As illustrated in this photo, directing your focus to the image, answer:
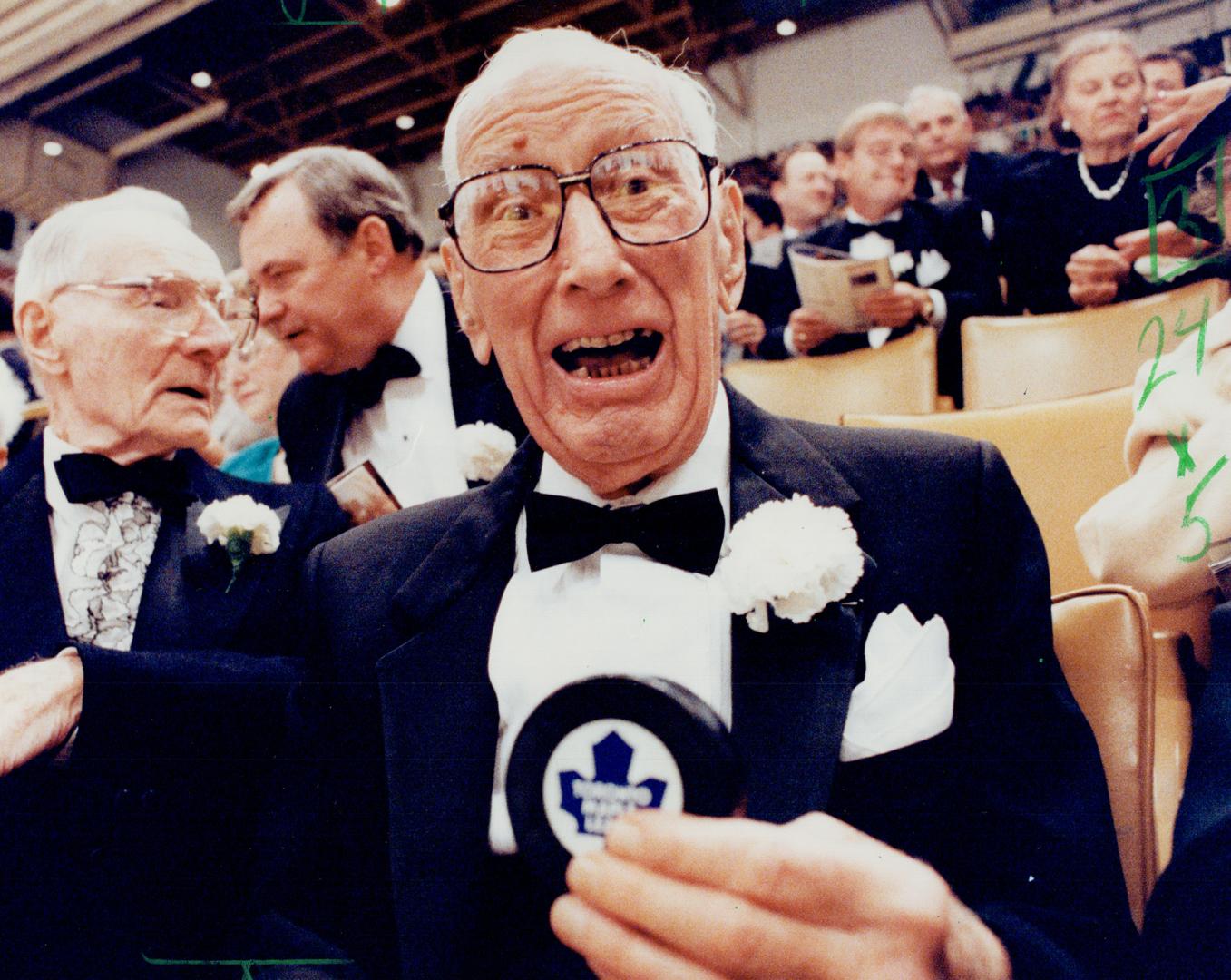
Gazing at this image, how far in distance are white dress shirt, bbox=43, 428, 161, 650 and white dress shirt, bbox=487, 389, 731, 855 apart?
29.4 inches

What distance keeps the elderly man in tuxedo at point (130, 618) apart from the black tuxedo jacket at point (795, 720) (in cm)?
14

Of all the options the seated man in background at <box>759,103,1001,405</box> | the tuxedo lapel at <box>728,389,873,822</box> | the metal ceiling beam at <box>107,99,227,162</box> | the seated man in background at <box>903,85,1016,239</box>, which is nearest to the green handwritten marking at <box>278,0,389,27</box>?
the metal ceiling beam at <box>107,99,227,162</box>

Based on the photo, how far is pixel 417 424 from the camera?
83.8 inches

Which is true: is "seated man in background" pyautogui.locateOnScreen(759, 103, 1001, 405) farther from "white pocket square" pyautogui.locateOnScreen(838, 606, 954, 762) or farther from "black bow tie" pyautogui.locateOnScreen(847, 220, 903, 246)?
"white pocket square" pyautogui.locateOnScreen(838, 606, 954, 762)

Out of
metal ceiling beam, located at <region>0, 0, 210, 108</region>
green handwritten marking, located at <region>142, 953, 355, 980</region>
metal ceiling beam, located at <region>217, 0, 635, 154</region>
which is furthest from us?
metal ceiling beam, located at <region>0, 0, 210, 108</region>

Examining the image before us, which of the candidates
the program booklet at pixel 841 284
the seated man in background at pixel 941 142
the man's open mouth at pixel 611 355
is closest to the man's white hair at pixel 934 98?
the seated man in background at pixel 941 142

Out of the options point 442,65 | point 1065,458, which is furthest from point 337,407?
point 1065,458

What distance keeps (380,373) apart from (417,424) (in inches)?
6.7

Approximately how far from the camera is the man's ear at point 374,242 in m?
2.25

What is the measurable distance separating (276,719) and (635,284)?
0.79 metres

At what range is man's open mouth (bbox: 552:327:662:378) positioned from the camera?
950mm

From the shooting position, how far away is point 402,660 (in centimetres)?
99

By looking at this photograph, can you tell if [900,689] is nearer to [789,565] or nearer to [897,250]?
[789,565]

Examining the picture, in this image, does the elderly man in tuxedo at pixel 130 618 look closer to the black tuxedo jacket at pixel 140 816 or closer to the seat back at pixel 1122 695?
the black tuxedo jacket at pixel 140 816
